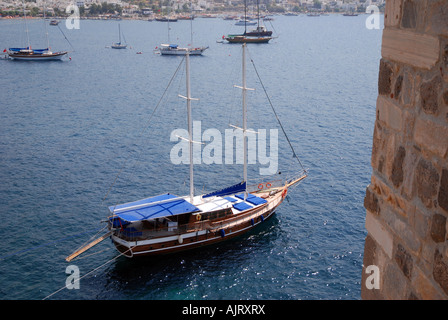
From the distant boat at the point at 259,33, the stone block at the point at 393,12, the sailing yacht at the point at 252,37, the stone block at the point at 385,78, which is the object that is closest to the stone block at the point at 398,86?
the stone block at the point at 385,78

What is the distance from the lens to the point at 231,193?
135 ft

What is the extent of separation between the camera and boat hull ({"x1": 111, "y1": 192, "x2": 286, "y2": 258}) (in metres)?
35.8

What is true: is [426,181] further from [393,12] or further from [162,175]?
[162,175]

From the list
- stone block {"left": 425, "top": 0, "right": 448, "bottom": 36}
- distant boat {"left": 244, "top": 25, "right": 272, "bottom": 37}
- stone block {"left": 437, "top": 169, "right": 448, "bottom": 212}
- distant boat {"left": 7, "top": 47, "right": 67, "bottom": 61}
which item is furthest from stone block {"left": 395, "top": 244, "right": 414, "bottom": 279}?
distant boat {"left": 244, "top": 25, "right": 272, "bottom": 37}

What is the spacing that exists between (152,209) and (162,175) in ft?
48.0

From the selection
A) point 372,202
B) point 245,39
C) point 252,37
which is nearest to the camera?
point 372,202

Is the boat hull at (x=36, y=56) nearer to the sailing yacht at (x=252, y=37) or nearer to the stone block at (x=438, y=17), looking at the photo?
the sailing yacht at (x=252, y=37)

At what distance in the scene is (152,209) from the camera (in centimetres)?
3666

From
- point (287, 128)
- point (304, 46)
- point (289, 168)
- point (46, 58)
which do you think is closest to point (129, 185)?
point (289, 168)

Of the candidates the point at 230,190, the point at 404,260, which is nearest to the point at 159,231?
the point at 230,190

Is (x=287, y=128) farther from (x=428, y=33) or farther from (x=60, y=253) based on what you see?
(x=428, y=33)
